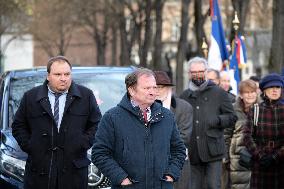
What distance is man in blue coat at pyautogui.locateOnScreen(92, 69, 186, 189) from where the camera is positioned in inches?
249

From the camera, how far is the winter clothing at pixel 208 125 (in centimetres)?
1023

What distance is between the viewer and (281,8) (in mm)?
18438

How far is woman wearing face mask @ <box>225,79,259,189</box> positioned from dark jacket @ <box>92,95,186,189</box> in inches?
170

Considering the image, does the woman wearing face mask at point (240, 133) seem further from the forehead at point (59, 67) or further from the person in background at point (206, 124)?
the forehead at point (59, 67)

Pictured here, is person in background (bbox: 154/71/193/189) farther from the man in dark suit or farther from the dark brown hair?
the dark brown hair

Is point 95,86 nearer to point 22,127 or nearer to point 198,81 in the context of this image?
point 198,81

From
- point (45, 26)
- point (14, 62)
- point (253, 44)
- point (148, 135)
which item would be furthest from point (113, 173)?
point (14, 62)

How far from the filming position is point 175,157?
6551mm

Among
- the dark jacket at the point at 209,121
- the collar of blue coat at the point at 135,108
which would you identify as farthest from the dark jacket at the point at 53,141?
the dark jacket at the point at 209,121

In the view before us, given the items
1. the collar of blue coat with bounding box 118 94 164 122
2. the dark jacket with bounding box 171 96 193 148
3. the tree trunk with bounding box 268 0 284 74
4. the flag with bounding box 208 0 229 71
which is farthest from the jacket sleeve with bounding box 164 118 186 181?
the tree trunk with bounding box 268 0 284 74

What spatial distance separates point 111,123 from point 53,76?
53.0 inches

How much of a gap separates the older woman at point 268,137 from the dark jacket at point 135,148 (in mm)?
2079

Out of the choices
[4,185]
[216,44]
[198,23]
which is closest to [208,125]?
[4,185]

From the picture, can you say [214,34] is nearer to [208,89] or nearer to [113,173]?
[208,89]
